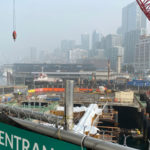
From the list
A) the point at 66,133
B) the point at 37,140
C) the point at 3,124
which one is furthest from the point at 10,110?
the point at 66,133

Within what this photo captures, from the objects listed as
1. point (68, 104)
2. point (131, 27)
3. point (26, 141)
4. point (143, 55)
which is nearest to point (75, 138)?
point (68, 104)

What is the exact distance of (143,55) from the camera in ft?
307

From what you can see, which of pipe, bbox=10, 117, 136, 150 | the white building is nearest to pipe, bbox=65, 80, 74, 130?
pipe, bbox=10, 117, 136, 150

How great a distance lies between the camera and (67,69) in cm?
9931

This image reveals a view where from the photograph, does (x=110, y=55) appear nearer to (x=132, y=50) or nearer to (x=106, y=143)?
(x=132, y=50)

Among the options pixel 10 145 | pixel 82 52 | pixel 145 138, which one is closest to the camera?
pixel 10 145

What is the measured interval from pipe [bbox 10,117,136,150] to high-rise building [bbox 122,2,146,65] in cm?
11851

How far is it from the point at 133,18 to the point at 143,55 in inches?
2989

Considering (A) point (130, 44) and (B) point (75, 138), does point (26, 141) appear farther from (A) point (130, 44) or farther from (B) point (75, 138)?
(A) point (130, 44)

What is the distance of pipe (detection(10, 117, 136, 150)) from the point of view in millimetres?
1677

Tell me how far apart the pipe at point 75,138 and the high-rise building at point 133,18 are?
158392mm

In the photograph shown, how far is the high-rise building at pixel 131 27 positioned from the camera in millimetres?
127000

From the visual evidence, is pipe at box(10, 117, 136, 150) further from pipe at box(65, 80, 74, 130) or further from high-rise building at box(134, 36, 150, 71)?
high-rise building at box(134, 36, 150, 71)

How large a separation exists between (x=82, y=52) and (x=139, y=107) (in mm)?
167831
